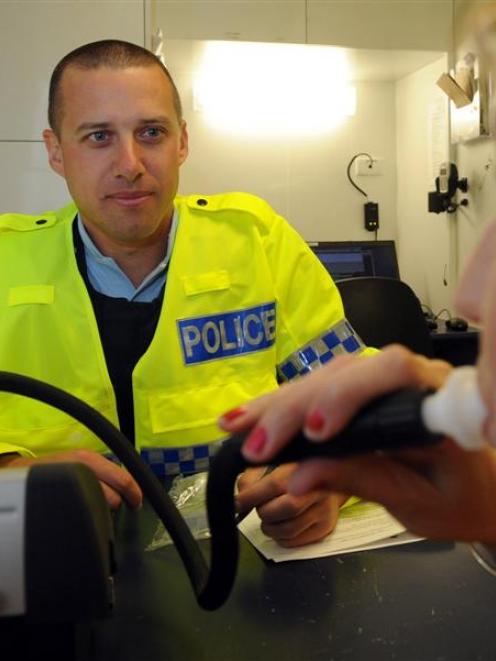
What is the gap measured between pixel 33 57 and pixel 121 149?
112 cm

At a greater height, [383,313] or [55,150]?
[55,150]

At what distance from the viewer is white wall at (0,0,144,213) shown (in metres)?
2.12

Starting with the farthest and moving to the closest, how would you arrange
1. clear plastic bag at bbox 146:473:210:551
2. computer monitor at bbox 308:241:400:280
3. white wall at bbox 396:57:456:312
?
white wall at bbox 396:57:456:312
computer monitor at bbox 308:241:400:280
clear plastic bag at bbox 146:473:210:551

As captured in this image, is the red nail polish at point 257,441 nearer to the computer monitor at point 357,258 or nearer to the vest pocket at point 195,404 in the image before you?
the vest pocket at point 195,404

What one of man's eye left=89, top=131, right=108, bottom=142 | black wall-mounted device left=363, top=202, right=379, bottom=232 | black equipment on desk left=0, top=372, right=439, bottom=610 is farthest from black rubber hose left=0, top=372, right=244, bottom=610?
black wall-mounted device left=363, top=202, right=379, bottom=232

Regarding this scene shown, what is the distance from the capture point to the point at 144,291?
1260 millimetres

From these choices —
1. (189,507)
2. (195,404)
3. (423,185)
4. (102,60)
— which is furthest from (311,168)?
(189,507)

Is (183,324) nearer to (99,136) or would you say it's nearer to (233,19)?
(99,136)

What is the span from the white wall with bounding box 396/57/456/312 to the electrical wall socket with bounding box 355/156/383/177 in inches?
4.5

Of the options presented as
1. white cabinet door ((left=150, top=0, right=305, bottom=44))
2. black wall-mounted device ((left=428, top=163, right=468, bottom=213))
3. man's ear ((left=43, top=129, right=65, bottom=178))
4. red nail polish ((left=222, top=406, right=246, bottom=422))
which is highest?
white cabinet door ((left=150, top=0, right=305, bottom=44))

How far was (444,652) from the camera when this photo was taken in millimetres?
545

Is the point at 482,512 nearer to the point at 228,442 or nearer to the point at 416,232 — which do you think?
the point at 228,442

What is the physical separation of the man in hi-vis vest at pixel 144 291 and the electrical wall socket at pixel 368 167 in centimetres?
233

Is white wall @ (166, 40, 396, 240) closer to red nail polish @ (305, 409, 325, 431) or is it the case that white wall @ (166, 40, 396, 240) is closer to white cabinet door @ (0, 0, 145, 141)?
white cabinet door @ (0, 0, 145, 141)
